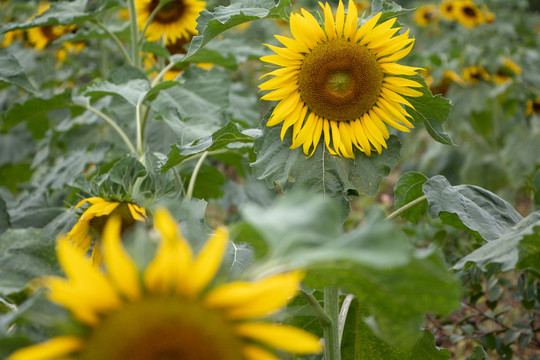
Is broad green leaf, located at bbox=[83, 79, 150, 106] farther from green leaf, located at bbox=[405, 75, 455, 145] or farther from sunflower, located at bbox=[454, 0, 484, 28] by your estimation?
sunflower, located at bbox=[454, 0, 484, 28]

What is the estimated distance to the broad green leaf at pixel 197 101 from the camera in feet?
3.96

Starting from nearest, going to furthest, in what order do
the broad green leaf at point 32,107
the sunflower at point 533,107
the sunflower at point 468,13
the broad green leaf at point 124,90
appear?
the broad green leaf at point 124,90 < the broad green leaf at point 32,107 < the sunflower at point 533,107 < the sunflower at point 468,13

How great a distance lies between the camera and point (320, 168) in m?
0.84

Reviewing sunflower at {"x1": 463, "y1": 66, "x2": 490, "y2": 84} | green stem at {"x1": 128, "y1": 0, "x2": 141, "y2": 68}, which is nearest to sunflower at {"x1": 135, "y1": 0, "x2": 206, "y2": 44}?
green stem at {"x1": 128, "y1": 0, "x2": 141, "y2": 68}

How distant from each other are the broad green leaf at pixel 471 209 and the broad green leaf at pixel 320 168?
79 mm

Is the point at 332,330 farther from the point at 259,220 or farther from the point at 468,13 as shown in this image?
the point at 468,13

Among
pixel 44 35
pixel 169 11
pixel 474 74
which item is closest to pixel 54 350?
pixel 169 11

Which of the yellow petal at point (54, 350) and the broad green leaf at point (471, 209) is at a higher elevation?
the yellow petal at point (54, 350)

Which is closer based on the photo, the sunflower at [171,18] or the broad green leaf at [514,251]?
the broad green leaf at [514,251]

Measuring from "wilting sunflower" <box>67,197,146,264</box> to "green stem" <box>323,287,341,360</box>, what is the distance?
0.30 metres

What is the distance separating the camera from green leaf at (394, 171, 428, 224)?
0.96 meters

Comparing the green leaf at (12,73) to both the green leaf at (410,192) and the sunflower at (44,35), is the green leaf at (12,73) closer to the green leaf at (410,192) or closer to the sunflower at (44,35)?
the sunflower at (44,35)

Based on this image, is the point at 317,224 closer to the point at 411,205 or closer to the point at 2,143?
the point at 411,205

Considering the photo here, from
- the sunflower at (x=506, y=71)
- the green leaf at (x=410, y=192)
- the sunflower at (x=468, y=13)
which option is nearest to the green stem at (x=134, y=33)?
the green leaf at (x=410, y=192)
